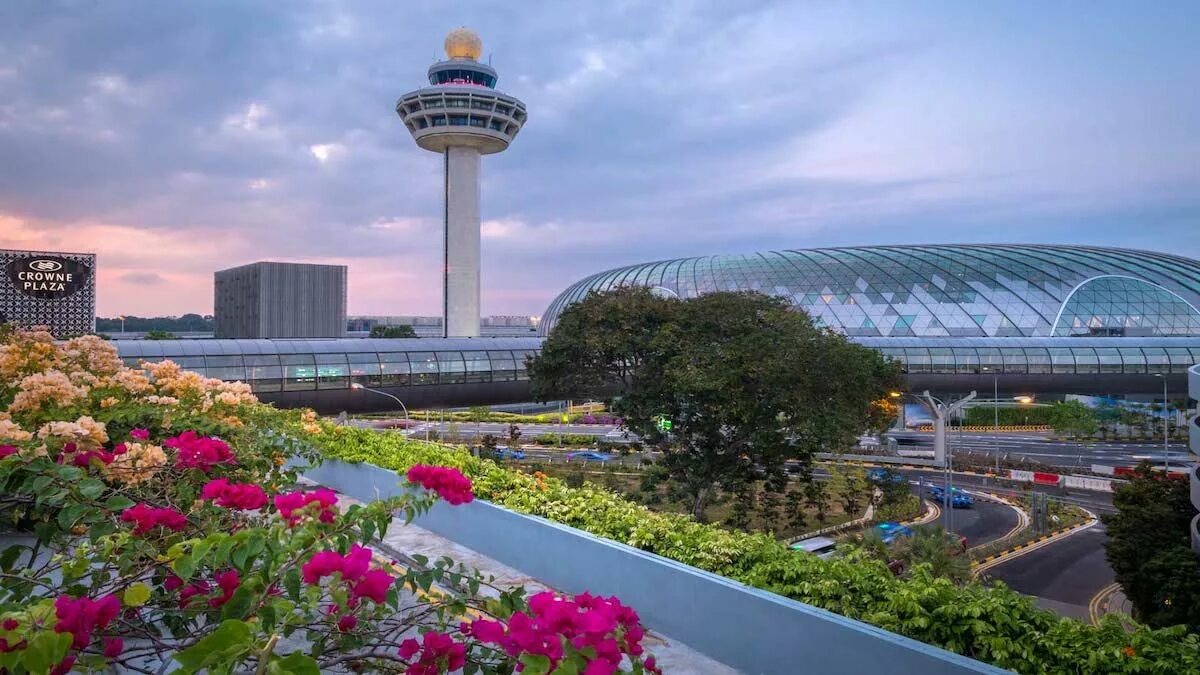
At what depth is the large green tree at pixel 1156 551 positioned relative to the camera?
19.0m

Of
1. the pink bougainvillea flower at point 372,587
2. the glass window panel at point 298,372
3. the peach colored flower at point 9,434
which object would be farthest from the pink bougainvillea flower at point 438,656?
the glass window panel at point 298,372

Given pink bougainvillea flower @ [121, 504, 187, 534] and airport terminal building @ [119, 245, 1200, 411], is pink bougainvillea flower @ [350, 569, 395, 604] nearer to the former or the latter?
pink bougainvillea flower @ [121, 504, 187, 534]

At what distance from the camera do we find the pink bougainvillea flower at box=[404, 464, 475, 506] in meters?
5.28

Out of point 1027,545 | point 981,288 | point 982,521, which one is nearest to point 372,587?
point 1027,545

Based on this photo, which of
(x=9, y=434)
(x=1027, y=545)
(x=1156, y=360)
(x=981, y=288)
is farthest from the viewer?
(x=981, y=288)

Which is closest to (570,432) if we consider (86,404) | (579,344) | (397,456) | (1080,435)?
(579,344)

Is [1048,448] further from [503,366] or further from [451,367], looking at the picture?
[451,367]

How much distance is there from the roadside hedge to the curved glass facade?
63.7 metres

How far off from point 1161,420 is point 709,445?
6631 centimetres

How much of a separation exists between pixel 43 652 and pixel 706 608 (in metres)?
7.01

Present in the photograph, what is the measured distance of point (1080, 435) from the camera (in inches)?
2714

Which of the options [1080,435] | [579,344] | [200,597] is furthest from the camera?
[1080,435]

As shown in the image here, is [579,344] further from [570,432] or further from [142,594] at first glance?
[570,432]

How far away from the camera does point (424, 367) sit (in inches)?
1684
